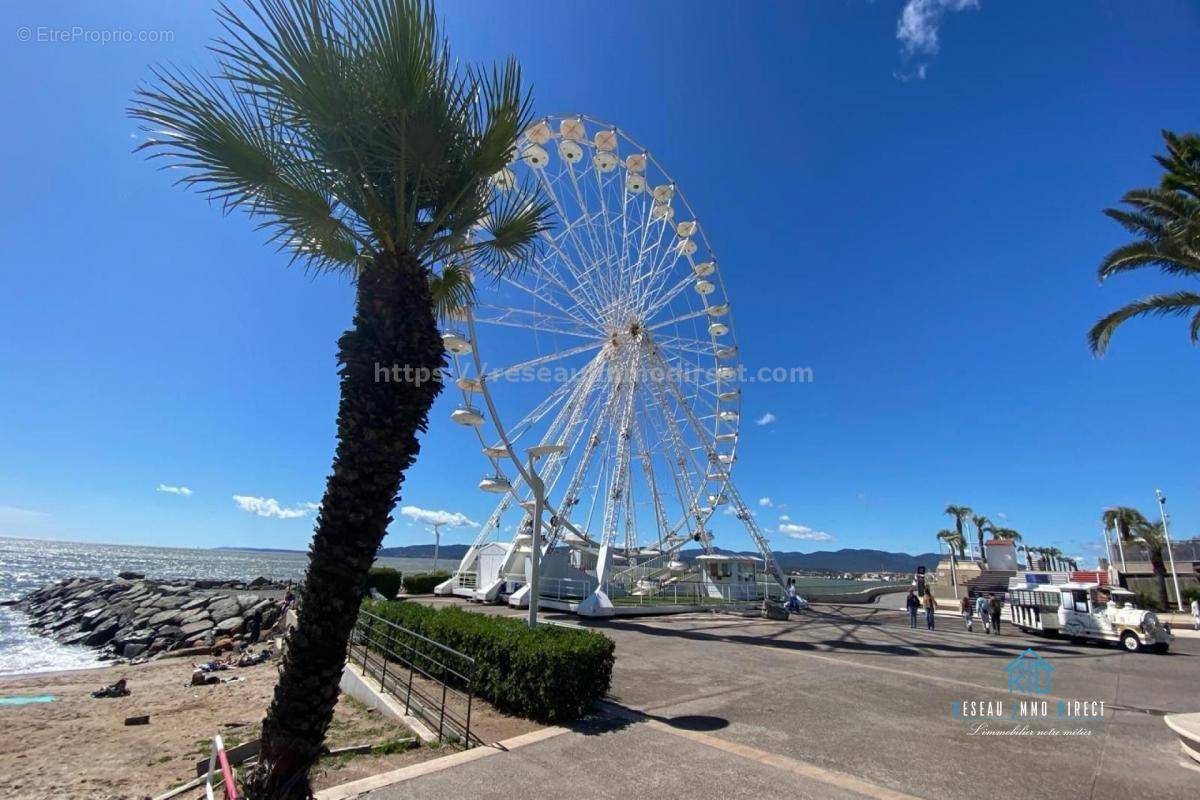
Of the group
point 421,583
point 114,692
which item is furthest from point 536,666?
point 421,583

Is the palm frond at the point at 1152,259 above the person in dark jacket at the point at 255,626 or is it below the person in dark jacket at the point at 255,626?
above

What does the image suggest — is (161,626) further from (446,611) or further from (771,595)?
(771,595)

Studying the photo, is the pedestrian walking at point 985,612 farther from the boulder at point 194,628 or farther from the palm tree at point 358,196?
the boulder at point 194,628

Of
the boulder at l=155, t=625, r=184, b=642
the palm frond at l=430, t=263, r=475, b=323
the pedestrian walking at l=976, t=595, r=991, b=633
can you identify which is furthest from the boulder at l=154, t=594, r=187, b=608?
the pedestrian walking at l=976, t=595, r=991, b=633

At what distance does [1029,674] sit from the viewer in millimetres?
12070

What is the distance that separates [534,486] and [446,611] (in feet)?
9.42

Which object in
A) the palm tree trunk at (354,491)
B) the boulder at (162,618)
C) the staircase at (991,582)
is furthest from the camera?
the staircase at (991,582)

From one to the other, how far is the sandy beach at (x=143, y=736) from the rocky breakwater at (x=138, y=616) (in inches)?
446

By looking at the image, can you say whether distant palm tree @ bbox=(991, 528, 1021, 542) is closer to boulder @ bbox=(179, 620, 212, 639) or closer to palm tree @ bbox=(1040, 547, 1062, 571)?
palm tree @ bbox=(1040, 547, 1062, 571)

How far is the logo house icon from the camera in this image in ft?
35.4

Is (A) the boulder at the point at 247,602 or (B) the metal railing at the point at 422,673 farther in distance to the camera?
(A) the boulder at the point at 247,602

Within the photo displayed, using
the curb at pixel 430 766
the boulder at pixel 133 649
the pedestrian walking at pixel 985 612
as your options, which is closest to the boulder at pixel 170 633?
the boulder at pixel 133 649

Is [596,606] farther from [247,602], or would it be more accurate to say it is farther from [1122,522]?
[1122,522]

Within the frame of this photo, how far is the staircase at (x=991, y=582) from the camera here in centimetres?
3647
